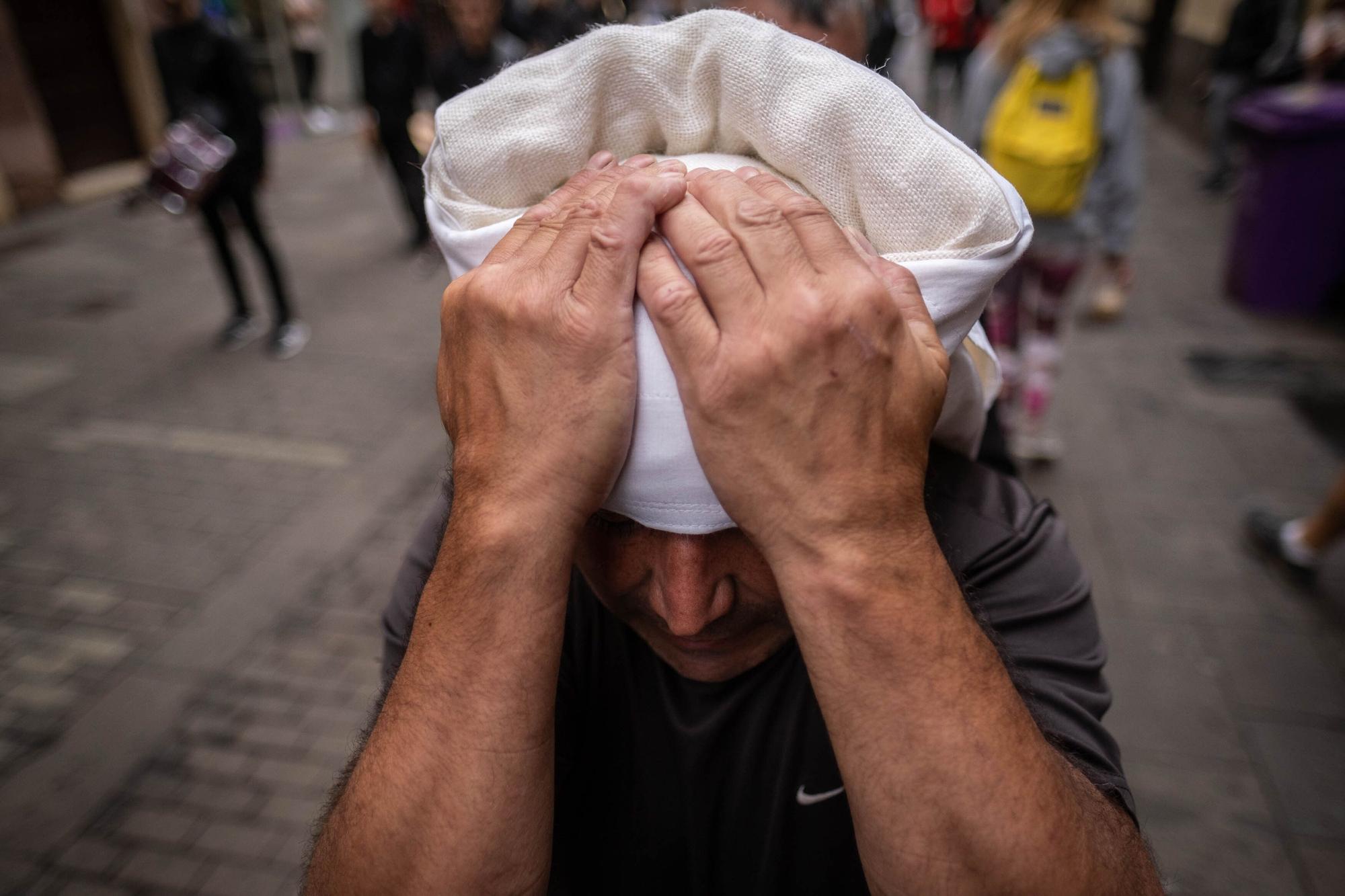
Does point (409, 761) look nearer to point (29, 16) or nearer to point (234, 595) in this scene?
point (234, 595)

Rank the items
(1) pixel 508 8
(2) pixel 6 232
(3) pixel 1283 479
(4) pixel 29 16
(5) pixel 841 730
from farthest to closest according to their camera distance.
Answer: (1) pixel 508 8 → (4) pixel 29 16 → (2) pixel 6 232 → (3) pixel 1283 479 → (5) pixel 841 730

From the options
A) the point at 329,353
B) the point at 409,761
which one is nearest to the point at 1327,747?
the point at 409,761

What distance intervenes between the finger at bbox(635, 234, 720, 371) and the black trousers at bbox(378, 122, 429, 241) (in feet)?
23.9

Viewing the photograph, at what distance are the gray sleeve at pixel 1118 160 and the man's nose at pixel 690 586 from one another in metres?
3.88

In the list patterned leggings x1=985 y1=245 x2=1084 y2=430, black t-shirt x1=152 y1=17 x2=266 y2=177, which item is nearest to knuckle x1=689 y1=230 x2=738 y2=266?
patterned leggings x1=985 y1=245 x2=1084 y2=430

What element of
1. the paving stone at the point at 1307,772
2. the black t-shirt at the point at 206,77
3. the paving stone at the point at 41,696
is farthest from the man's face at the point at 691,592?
the black t-shirt at the point at 206,77

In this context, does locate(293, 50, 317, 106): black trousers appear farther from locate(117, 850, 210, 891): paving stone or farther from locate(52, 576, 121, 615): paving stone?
locate(117, 850, 210, 891): paving stone

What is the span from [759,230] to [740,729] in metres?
0.77

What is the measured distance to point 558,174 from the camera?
4.25 feet

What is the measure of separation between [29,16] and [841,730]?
12115mm

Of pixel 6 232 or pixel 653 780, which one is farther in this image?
pixel 6 232

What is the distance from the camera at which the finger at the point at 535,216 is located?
1.15 metres

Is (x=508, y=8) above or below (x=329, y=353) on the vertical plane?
above

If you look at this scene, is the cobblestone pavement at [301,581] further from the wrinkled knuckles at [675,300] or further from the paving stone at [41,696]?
the wrinkled knuckles at [675,300]
